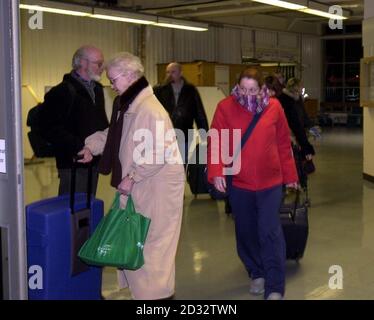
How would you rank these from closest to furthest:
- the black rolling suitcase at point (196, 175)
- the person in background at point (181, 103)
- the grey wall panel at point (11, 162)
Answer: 1. the grey wall panel at point (11, 162)
2. the person in background at point (181, 103)
3. the black rolling suitcase at point (196, 175)

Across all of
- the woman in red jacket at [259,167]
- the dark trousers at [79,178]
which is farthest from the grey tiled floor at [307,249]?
the dark trousers at [79,178]

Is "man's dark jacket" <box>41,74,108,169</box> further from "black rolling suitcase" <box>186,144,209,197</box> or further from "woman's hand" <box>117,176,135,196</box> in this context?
"black rolling suitcase" <box>186,144,209,197</box>

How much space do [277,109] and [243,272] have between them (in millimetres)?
1345

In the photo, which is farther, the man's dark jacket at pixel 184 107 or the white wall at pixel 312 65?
the white wall at pixel 312 65

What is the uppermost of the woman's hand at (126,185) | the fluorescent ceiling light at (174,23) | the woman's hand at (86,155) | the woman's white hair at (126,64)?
the fluorescent ceiling light at (174,23)

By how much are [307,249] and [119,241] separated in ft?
7.71

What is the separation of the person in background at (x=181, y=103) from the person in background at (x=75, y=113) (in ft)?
8.49

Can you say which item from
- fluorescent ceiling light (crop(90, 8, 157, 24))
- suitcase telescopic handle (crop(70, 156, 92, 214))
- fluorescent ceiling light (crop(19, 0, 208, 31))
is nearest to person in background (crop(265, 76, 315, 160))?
suitcase telescopic handle (crop(70, 156, 92, 214))

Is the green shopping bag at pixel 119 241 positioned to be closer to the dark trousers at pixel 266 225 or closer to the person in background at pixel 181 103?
the dark trousers at pixel 266 225

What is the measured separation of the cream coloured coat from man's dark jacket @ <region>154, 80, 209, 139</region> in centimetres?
310

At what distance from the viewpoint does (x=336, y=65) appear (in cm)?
2169

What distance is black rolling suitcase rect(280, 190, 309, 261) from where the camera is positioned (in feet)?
14.2

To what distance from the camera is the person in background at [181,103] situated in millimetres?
6426

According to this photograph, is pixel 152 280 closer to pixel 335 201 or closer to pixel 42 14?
pixel 335 201
